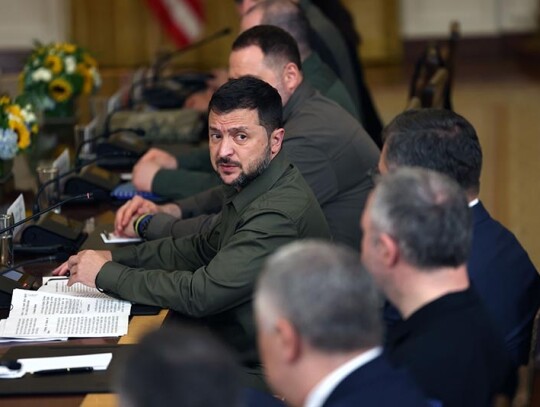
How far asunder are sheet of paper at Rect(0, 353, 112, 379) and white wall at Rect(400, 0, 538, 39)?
345 inches

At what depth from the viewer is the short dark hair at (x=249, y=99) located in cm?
312

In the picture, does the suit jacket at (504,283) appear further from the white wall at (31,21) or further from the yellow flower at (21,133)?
the white wall at (31,21)

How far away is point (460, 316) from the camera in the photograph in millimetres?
2154

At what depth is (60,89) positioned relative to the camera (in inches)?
223

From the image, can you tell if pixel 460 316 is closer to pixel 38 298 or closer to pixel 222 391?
pixel 222 391

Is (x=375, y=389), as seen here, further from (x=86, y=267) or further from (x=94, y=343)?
(x=86, y=267)

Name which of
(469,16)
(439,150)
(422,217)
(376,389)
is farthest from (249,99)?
(469,16)

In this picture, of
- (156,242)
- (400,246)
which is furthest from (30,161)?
(400,246)

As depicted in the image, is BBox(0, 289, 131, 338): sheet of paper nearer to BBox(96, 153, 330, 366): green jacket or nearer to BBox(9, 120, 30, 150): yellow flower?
BBox(96, 153, 330, 366): green jacket

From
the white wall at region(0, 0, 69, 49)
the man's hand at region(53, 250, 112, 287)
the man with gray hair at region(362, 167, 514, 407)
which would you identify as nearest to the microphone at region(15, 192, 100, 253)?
the man's hand at region(53, 250, 112, 287)

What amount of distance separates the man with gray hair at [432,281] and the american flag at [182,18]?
26.7 feet

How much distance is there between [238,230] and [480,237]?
61 centimetres

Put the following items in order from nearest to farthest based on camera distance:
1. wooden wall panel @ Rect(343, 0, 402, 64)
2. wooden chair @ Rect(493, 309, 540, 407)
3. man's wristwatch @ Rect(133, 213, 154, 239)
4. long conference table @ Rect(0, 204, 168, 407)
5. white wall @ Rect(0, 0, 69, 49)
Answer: wooden chair @ Rect(493, 309, 540, 407)
long conference table @ Rect(0, 204, 168, 407)
man's wristwatch @ Rect(133, 213, 154, 239)
white wall @ Rect(0, 0, 69, 49)
wooden wall panel @ Rect(343, 0, 402, 64)

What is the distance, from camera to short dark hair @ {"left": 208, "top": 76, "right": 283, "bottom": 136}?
3119 mm
